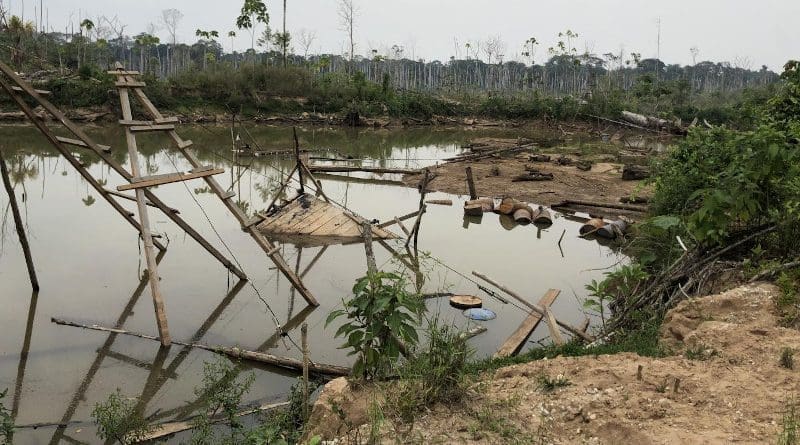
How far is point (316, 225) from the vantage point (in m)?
11.6

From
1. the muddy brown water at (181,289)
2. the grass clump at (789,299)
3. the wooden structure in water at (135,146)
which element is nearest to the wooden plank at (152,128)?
the wooden structure in water at (135,146)

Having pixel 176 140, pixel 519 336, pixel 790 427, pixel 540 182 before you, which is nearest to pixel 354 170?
pixel 540 182

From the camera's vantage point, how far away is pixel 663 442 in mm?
3629

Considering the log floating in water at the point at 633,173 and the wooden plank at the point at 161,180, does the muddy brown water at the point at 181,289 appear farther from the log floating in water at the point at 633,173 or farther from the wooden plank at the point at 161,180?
the log floating in water at the point at 633,173

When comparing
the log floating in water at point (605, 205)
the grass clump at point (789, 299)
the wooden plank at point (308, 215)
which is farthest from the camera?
the log floating in water at point (605, 205)

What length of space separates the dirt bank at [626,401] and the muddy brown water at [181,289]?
2.05 metres

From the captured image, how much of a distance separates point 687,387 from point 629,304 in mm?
2095

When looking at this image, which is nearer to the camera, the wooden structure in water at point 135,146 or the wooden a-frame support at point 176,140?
the wooden structure in water at point 135,146

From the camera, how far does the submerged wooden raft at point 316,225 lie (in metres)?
11.4

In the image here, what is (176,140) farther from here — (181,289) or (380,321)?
(380,321)

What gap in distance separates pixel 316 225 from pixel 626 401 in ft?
26.7

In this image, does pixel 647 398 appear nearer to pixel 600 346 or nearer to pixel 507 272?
pixel 600 346

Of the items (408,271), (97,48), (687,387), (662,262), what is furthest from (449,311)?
(97,48)

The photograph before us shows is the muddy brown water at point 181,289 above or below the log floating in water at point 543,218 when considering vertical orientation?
below
